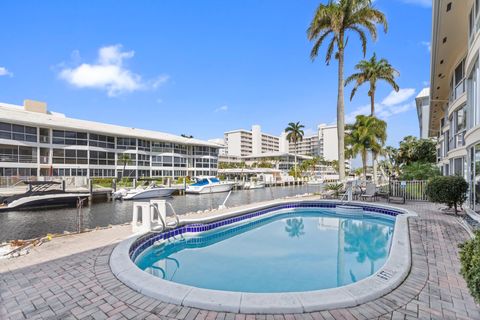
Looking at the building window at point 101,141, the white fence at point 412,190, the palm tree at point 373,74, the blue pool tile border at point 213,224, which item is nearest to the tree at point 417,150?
the palm tree at point 373,74

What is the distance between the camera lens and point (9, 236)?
466 inches

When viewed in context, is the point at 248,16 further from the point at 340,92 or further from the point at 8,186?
the point at 8,186

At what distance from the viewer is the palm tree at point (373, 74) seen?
25.3 m

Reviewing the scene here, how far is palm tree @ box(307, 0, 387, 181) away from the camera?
50.6 ft

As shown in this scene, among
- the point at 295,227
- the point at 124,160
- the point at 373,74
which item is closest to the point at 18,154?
the point at 124,160

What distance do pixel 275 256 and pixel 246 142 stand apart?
102745 mm

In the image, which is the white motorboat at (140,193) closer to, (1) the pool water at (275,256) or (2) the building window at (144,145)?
(2) the building window at (144,145)

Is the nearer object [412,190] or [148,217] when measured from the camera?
[148,217]

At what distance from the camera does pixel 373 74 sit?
25.2m

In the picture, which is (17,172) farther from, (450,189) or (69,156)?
(450,189)

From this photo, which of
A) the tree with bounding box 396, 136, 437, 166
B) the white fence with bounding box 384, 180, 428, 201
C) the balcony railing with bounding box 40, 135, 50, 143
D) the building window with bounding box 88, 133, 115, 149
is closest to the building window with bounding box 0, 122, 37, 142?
the balcony railing with bounding box 40, 135, 50, 143

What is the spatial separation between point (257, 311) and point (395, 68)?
2992 cm

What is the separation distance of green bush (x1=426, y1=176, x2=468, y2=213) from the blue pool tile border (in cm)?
174

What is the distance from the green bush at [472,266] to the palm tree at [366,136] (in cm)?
2379
